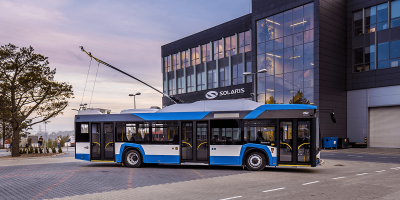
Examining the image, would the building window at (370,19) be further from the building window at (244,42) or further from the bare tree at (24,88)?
the bare tree at (24,88)

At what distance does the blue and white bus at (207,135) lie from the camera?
44.6ft

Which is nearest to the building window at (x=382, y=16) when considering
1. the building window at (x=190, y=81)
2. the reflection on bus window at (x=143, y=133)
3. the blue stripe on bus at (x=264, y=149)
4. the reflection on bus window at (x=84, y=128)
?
the building window at (x=190, y=81)

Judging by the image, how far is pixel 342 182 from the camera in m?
10.8

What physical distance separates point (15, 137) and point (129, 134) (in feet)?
46.3

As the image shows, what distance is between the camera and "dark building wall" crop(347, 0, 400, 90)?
107 ft

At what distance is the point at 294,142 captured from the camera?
13.5 meters

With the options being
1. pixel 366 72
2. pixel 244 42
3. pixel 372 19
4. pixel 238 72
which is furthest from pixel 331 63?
pixel 238 72

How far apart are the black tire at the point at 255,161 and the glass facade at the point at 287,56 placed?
22.1 meters

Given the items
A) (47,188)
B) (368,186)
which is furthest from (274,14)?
(47,188)

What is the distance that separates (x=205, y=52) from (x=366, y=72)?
21.9 m

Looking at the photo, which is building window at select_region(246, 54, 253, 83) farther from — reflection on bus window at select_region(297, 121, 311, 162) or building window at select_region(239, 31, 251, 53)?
reflection on bus window at select_region(297, 121, 311, 162)

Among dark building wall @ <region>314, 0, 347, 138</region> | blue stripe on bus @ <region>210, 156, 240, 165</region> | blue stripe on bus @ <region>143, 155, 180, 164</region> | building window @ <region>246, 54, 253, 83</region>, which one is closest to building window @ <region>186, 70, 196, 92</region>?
building window @ <region>246, 54, 253, 83</region>

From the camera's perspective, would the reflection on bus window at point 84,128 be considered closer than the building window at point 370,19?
Yes

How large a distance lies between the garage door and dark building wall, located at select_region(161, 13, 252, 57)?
58.4 feet
